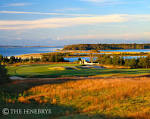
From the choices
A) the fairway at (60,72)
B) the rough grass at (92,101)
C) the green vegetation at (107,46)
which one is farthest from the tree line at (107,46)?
the rough grass at (92,101)

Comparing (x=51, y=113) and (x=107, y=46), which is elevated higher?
(x=107, y=46)

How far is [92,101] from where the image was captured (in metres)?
10.1

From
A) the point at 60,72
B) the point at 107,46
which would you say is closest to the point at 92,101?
the point at 60,72

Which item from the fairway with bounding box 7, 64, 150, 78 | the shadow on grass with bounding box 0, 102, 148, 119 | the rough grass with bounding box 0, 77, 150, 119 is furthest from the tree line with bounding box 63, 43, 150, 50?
the shadow on grass with bounding box 0, 102, 148, 119

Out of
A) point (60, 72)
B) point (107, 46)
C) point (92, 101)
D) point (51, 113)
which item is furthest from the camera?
point (107, 46)

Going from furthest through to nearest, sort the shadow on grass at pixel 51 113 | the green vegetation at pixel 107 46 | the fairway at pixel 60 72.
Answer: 1. the green vegetation at pixel 107 46
2. the fairway at pixel 60 72
3. the shadow on grass at pixel 51 113

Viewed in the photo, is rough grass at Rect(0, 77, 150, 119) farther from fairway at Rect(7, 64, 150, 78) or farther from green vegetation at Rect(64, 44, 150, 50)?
green vegetation at Rect(64, 44, 150, 50)

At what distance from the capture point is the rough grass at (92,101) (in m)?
8.24

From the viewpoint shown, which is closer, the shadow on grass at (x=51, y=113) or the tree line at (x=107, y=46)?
the shadow on grass at (x=51, y=113)

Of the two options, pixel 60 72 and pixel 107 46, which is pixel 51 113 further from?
pixel 107 46

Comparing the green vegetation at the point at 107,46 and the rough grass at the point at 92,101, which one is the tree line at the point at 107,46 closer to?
the green vegetation at the point at 107,46

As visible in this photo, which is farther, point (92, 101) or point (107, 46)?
point (107, 46)

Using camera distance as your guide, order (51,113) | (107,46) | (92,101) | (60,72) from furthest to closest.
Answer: (107,46) < (60,72) < (92,101) < (51,113)

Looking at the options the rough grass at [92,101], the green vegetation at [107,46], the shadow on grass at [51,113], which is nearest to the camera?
the shadow on grass at [51,113]
